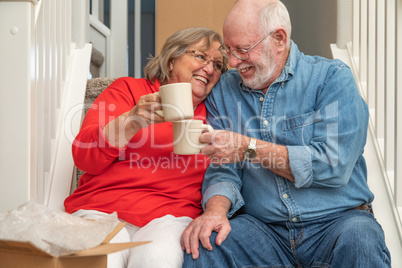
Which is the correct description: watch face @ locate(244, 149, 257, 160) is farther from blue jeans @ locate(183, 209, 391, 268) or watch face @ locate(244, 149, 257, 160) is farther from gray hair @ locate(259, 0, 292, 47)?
gray hair @ locate(259, 0, 292, 47)

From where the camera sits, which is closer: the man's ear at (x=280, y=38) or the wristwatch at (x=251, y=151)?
the wristwatch at (x=251, y=151)

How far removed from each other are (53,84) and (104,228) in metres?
0.92

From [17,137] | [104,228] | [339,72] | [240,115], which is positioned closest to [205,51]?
[240,115]

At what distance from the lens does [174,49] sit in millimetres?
1678

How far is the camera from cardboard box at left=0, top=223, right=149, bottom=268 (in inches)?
30.7

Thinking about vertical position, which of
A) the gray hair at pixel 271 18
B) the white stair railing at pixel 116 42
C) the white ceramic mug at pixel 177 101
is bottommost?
the white ceramic mug at pixel 177 101

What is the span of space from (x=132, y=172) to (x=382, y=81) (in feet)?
3.08

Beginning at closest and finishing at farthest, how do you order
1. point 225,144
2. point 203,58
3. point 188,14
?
point 225,144 < point 203,58 < point 188,14

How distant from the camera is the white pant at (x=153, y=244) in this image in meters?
1.19

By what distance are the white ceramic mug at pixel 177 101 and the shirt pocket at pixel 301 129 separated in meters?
0.32

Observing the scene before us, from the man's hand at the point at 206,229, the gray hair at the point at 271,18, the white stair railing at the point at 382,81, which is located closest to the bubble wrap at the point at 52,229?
the man's hand at the point at 206,229

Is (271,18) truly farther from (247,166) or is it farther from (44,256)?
(44,256)

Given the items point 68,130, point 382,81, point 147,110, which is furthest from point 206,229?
point 382,81

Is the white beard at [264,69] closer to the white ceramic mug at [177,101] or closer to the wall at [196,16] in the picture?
the white ceramic mug at [177,101]
